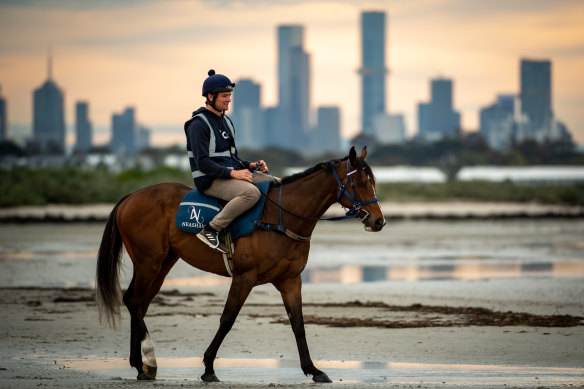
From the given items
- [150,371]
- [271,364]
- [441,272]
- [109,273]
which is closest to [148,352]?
[150,371]

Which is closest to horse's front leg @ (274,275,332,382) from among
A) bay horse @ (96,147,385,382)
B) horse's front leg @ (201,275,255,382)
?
bay horse @ (96,147,385,382)

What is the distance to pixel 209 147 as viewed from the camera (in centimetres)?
932

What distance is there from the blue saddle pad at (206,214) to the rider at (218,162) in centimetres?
10

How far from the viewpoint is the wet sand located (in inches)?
349

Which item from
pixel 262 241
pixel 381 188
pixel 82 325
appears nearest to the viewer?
pixel 262 241

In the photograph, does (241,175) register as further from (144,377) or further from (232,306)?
(144,377)

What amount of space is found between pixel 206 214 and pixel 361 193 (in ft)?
5.41

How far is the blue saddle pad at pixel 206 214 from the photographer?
9.16 metres

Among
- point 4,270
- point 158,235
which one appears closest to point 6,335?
point 158,235

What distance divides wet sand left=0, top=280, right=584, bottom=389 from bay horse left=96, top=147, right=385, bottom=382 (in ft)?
1.70

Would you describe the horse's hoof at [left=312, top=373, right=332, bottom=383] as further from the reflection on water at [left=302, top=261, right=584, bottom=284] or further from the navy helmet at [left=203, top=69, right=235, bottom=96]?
the reflection on water at [left=302, top=261, right=584, bottom=284]

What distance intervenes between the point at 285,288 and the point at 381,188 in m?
54.3

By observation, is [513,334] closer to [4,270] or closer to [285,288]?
[285,288]

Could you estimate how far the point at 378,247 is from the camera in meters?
27.7
